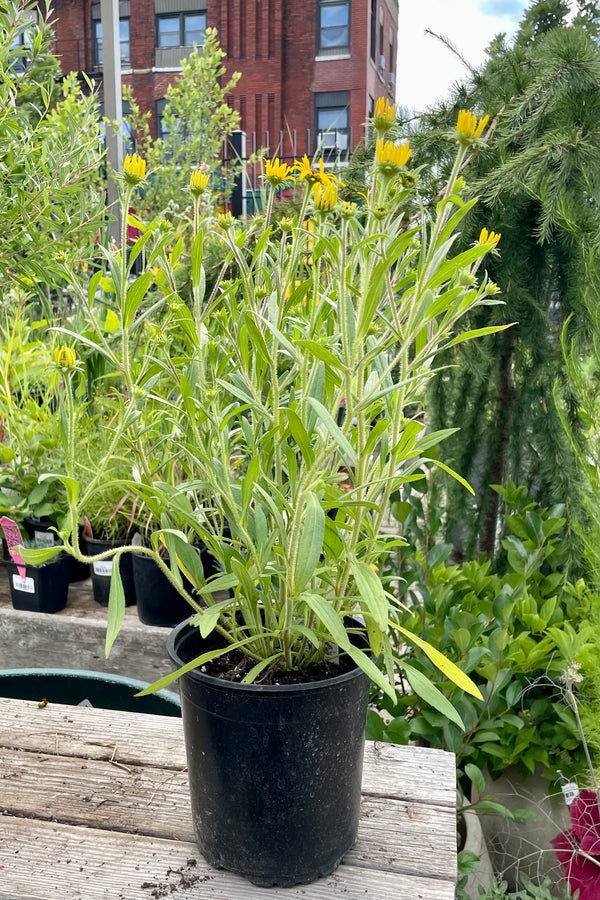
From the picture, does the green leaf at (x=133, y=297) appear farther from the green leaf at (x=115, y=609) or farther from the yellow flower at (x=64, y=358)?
the green leaf at (x=115, y=609)

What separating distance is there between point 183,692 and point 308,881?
20cm

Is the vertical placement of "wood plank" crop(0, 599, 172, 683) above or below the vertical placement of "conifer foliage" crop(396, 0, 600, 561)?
below

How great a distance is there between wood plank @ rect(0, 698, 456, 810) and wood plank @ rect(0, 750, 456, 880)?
0.02m

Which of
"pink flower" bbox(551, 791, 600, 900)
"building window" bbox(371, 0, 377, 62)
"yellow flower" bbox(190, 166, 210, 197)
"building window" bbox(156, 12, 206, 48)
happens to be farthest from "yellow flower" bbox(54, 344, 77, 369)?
"building window" bbox(371, 0, 377, 62)

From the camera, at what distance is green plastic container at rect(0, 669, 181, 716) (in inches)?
44.3

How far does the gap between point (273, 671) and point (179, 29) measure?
45.8 ft

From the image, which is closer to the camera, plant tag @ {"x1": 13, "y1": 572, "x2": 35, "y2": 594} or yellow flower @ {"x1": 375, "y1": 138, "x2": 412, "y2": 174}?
yellow flower @ {"x1": 375, "y1": 138, "x2": 412, "y2": 174}

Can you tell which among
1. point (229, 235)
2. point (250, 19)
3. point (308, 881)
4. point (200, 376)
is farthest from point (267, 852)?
point (250, 19)

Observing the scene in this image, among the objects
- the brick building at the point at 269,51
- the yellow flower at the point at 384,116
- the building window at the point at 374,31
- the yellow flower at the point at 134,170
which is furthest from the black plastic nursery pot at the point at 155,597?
the building window at the point at 374,31

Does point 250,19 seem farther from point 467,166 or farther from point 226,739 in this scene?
point 226,739

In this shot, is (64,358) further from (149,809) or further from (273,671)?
(149,809)

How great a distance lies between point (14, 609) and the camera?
1.73 m

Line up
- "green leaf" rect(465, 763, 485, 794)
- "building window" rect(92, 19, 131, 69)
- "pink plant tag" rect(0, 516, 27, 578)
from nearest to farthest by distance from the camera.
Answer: "green leaf" rect(465, 763, 485, 794), "pink plant tag" rect(0, 516, 27, 578), "building window" rect(92, 19, 131, 69)

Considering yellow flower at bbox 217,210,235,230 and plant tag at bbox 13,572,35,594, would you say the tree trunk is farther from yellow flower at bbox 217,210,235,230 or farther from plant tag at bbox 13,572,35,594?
plant tag at bbox 13,572,35,594
